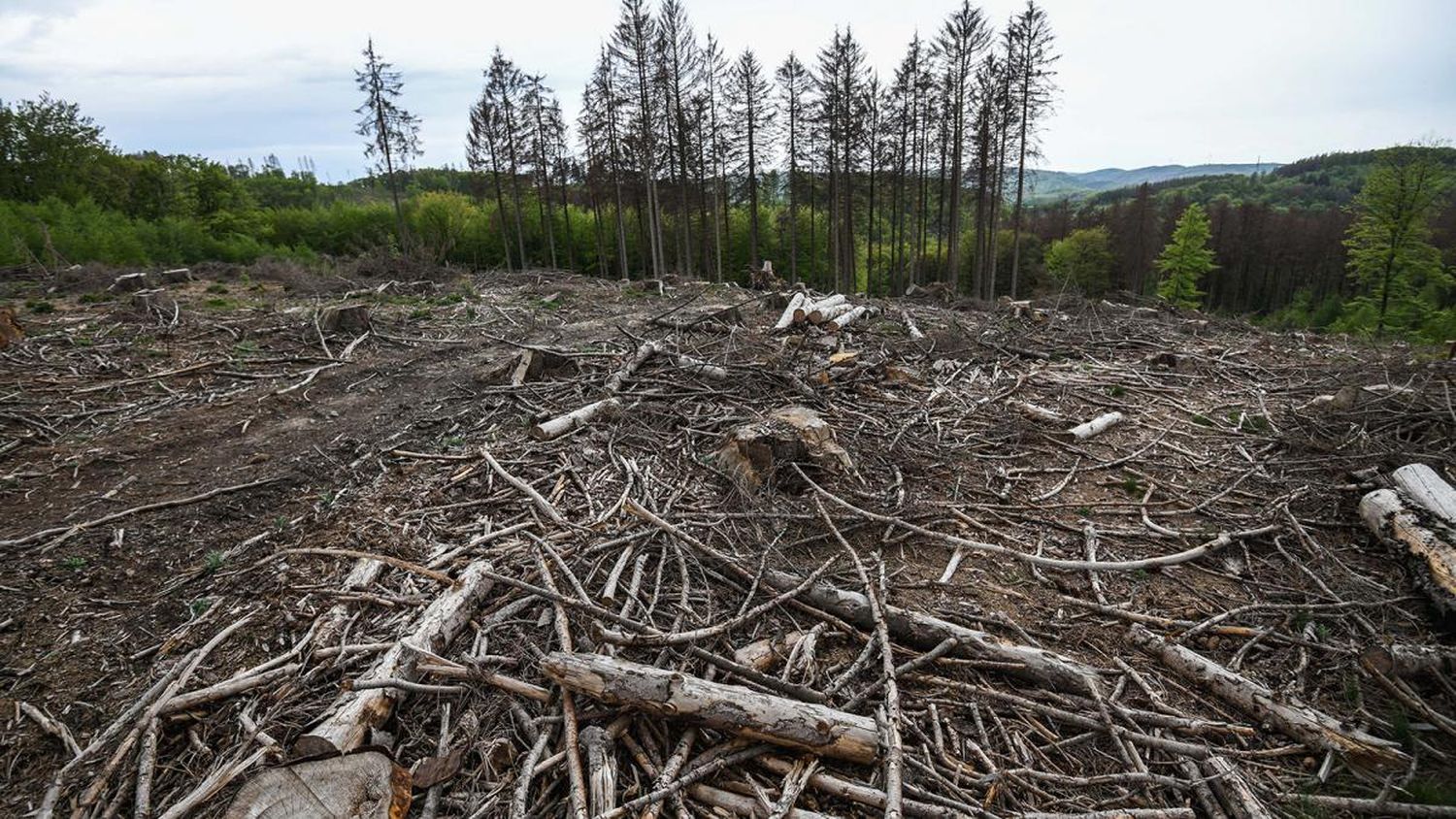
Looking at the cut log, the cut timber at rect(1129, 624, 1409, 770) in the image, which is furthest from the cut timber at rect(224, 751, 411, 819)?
the cut log

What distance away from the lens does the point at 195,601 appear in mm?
3678

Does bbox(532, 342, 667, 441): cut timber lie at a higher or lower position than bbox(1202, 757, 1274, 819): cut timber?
higher

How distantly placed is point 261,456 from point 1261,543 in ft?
29.1

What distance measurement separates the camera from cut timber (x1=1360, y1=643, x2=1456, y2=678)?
3189mm

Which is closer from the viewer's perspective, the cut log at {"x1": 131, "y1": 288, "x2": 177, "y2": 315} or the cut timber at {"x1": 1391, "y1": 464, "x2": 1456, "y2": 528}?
the cut timber at {"x1": 1391, "y1": 464, "x2": 1456, "y2": 528}

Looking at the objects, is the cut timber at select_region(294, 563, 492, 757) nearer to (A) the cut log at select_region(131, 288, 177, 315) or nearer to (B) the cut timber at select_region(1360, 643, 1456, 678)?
(B) the cut timber at select_region(1360, 643, 1456, 678)

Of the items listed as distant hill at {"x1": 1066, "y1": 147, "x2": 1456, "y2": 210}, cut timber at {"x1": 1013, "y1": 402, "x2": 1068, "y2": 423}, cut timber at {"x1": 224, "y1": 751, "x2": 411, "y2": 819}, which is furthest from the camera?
distant hill at {"x1": 1066, "y1": 147, "x2": 1456, "y2": 210}

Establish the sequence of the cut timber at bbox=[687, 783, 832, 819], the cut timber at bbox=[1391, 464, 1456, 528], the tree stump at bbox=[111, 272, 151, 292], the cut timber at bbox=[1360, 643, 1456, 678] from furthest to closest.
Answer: the tree stump at bbox=[111, 272, 151, 292], the cut timber at bbox=[1391, 464, 1456, 528], the cut timber at bbox=[1360, 643, 1456, 678], the cut timber at bbox=[687, 783, 832, 819]

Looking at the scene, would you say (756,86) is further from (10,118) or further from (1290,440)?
(10,118)

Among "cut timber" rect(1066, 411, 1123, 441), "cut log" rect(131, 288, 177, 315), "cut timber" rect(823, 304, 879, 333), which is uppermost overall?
"cut log" rect(131, 288, 177, 315)

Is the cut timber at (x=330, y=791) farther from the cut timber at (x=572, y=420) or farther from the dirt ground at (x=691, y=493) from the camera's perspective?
the cut timber at (x=572, y=420)

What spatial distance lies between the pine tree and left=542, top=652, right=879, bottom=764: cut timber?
132 feet

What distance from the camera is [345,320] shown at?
1054 centimetres

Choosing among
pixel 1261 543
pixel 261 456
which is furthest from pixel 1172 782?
pixel 261 456
